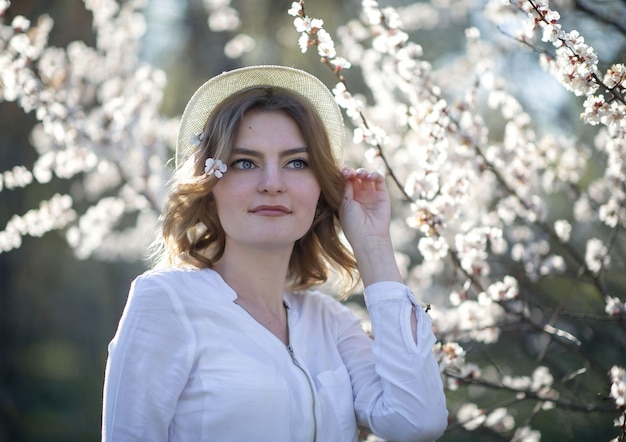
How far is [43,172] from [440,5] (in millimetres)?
3319

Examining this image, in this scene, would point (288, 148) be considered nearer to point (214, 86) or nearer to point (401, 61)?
point (214, 86)

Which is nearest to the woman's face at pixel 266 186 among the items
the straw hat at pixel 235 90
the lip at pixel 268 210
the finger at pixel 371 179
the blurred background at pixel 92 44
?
the lip at pixel 268 210

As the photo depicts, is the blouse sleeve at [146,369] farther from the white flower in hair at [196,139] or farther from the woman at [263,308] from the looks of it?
the white flower in hair at [196,139]

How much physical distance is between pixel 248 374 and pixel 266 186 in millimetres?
527

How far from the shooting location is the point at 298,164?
7.09 ft

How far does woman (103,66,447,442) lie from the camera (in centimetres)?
179

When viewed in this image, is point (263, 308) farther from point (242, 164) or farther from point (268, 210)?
point (242, 164)

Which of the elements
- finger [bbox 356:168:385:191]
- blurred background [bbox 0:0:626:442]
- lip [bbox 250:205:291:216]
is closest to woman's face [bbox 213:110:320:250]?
lip [bbox 250:205:291:216]

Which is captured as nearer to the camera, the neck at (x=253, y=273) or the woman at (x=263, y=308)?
the woman at (x=263, y=308)

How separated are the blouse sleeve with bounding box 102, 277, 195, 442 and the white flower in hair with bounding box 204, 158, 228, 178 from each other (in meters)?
0.39

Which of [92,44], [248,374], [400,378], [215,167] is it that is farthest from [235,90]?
[92,44]

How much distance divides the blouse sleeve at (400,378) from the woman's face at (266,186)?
12.5 inches

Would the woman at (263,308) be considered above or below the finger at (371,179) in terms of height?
below

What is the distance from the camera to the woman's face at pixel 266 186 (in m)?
2.04
